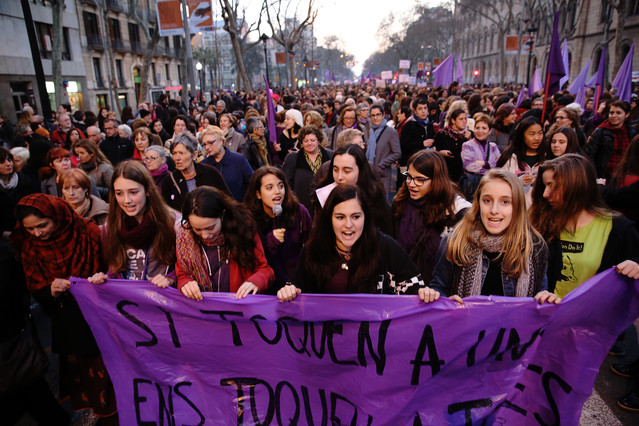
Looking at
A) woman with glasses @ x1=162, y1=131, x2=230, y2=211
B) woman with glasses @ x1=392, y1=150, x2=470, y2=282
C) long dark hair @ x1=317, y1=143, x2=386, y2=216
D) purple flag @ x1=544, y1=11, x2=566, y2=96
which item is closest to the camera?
woman with glasses @ x1=392, y1=150, x2=470, y2=282

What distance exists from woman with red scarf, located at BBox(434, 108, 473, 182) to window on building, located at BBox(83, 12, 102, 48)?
34.2 m

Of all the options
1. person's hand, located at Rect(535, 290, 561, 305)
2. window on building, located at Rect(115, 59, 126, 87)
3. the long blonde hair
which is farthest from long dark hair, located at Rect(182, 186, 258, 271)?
window on building, located at Rect(115, 59, 126, 87)

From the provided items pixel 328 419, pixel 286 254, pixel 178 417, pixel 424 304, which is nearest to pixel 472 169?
pixel 286 254

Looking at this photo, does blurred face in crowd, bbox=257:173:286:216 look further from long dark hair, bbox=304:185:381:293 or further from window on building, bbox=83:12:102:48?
window on building, bbox=83:12:102:48

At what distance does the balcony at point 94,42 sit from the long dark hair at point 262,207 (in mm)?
35363

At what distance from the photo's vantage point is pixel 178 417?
2.75m

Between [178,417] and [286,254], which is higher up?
[286,254]

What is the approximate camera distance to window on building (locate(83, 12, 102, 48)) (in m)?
32.2

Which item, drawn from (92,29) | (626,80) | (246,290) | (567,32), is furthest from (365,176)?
(567,32)

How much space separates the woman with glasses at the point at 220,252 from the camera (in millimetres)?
2734

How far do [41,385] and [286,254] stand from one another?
1.93 metres

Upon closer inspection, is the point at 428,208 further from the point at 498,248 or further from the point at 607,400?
the point at 607,400

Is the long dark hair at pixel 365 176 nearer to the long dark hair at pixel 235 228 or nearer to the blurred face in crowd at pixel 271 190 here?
the blurred face in crowd at pixel 271 190

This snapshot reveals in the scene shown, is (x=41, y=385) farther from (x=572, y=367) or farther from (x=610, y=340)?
(x=610, y=340)
